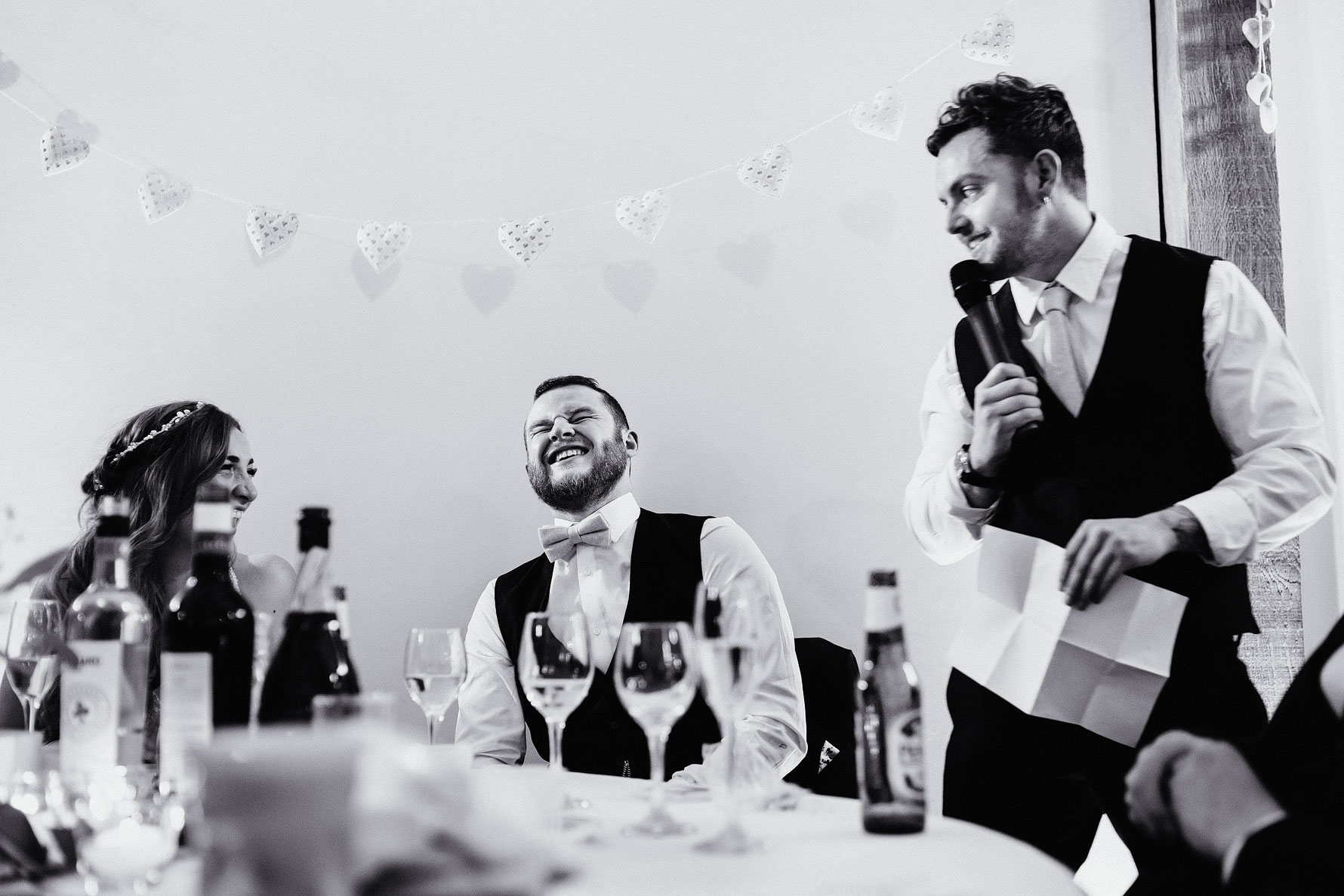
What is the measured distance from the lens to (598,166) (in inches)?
114

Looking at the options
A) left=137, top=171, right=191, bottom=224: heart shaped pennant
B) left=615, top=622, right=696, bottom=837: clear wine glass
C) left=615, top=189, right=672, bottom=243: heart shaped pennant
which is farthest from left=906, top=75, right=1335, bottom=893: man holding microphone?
left=137, top=171, right=191, bottom=224: heart shaped pennant

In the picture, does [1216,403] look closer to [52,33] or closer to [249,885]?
[249,885]

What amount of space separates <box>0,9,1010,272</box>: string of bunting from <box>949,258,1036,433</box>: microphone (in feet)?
3.46

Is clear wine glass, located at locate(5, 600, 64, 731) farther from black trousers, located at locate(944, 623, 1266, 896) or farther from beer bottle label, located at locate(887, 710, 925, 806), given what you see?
black trousers, located at locate(944, 623, 1266, 896)

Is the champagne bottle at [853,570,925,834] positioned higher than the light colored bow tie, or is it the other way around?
the light colored bow tie

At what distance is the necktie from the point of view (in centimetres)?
179

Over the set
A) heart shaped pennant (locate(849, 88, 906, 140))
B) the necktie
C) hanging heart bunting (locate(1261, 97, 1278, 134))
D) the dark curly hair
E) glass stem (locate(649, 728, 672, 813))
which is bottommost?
glass stem (locate(649, 728, 672, 813))

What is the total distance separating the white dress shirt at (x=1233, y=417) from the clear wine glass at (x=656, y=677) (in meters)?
0.88

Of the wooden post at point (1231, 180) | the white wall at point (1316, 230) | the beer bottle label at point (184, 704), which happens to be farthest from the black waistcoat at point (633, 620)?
the white wall at point (1316, 230)

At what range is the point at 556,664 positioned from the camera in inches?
46.8

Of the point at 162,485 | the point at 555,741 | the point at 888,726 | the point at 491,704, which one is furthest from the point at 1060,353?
the point at 162,485

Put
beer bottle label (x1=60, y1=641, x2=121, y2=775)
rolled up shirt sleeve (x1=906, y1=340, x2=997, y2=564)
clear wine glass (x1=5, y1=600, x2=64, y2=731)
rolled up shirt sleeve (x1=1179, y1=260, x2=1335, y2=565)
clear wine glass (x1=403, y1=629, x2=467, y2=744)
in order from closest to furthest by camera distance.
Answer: beer bottle label (x1=60, y1=641, x2=121, y2=775), clear wine glass (x1=403, y1=629, x2=467, y2=744), clear wine glass (x1=5, y1=600, x2=64, y2=731), rolled up shirt sleeve (x1=1179, y1=260, x2=1335, y2=565), rolled up shirt sleeve (x1=906, y1=340, x2=997, y2=564)

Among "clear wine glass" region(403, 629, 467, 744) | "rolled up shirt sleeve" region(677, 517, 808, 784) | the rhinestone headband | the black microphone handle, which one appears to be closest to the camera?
"clear wine glass" region(403, 629, 467, 744)

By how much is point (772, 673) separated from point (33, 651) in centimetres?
106
